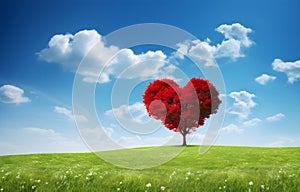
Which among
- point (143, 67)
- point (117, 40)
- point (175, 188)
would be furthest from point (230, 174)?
point (143, 67)

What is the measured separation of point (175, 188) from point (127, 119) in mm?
9924

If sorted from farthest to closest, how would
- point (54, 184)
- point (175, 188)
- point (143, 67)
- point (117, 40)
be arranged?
point (143, 67)
point (117, 40)
point (54, 184)
point (175, 188)

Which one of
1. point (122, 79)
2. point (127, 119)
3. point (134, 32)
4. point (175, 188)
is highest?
point (134, 32)

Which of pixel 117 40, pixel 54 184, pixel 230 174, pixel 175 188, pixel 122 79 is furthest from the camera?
pixel 122 79

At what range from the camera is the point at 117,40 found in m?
13.4

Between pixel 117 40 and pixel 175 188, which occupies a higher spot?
pixel 117 40

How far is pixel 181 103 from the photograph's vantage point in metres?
36.4

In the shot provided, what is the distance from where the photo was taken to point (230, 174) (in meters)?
10.9

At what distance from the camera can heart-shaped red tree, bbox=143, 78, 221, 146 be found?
3628 cm

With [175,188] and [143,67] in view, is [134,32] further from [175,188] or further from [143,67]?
[175,188]

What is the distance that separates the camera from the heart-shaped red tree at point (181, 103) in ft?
119

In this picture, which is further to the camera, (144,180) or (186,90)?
(186,90)

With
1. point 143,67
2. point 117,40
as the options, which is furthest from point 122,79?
point 117,40

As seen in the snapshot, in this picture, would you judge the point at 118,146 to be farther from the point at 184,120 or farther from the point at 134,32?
the point at 184,120
